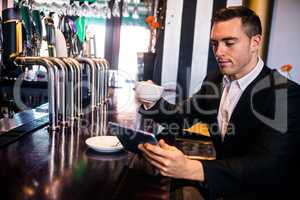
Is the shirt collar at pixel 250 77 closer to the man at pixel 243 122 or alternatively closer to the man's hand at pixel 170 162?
the man at pixel 243 122

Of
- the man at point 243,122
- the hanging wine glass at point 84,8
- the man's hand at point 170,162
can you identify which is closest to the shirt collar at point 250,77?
the man at point 243,122

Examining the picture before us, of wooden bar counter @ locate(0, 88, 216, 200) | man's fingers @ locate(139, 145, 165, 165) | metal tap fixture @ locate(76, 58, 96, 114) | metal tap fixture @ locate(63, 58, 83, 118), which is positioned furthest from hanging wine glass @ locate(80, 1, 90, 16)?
man's fingers @ locate(139, 145, 165, 165)

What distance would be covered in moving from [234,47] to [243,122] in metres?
0.31

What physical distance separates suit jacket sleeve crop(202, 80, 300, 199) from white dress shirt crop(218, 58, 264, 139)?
11.3 inches

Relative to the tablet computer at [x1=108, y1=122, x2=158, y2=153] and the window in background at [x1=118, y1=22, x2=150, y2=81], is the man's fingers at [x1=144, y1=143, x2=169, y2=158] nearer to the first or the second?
the tablet computer at [x1=108, y1=122, x2=158, y2=153]

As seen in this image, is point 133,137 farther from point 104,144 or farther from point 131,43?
point 131,43

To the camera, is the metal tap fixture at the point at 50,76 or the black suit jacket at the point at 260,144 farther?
the metal tap fixture at the point at 50,76

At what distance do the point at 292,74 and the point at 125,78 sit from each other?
205 centimetres

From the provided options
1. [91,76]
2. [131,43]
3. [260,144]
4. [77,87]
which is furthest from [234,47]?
[131,43]

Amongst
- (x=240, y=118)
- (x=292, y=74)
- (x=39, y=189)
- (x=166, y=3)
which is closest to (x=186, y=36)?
(x=166, y=3)

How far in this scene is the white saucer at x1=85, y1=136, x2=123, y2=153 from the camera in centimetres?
119

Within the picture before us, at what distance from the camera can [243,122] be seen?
1258 mm

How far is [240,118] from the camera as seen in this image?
1.27 m

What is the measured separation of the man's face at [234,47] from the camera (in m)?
1.24
